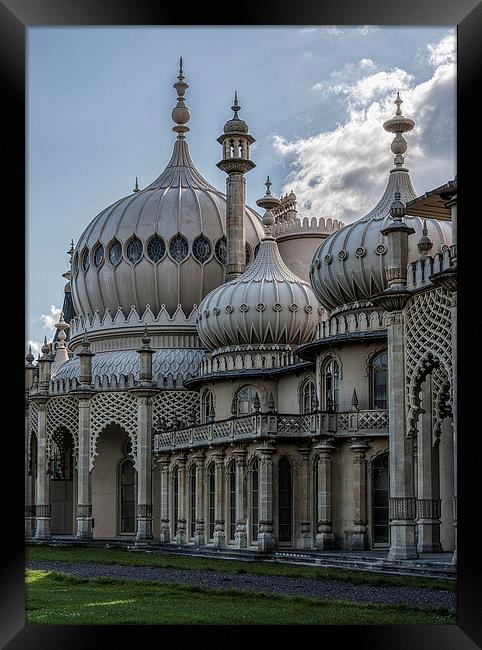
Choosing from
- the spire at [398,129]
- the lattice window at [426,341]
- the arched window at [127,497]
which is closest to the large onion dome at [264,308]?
the spire at [398,129]

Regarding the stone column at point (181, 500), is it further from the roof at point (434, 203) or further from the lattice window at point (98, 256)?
the roof at point (434, 203)

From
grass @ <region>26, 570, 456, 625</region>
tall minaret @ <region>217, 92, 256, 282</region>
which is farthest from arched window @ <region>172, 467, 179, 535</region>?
grass @ <region>26, 570, 456, 625</region>

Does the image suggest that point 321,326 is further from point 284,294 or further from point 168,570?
point 168,570

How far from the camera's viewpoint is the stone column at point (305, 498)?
2850cm

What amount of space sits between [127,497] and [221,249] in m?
8.96

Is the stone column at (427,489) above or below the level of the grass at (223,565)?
above

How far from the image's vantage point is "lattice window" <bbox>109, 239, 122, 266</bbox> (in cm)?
4059

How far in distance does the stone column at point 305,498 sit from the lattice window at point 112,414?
8985 millimetres

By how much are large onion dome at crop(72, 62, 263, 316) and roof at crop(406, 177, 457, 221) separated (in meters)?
17.2

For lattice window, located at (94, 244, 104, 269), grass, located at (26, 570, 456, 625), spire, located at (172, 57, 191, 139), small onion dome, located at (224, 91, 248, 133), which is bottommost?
grass, located at (26, 570, 456, 625)

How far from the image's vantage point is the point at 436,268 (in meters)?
20.8

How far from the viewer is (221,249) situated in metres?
40.8

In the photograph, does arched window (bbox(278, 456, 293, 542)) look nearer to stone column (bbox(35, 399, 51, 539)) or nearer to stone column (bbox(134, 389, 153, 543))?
stone column (bbox(134, 389, 153, 543))
